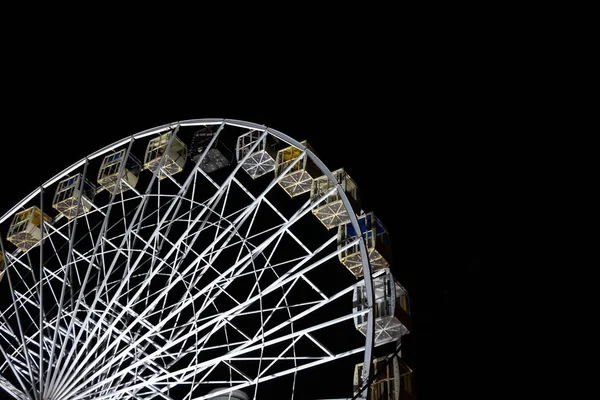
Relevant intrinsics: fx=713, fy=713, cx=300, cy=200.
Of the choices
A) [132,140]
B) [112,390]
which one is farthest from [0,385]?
[132,140]

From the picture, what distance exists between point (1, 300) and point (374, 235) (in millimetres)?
13798

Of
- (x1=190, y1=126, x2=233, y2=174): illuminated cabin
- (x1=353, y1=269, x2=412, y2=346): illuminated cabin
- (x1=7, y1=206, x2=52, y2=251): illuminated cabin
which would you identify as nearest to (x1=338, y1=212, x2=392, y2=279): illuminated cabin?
(x1=353, y1=269, x2=412, y2=346): illuminated cabin

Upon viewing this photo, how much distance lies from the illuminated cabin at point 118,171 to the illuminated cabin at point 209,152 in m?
2.04

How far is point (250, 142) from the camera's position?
59.1 feet

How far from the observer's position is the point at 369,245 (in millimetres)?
15367

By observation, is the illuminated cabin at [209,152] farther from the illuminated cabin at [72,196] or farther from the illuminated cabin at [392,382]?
the illuminated cabin at [392,382]

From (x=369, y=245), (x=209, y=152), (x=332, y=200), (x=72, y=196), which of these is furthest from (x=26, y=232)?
(x=369, y=245)

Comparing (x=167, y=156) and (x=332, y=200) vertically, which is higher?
(x=167, y=156)

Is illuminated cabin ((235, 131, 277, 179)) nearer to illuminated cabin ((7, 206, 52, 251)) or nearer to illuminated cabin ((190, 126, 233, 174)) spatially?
illuminated cabin ((190, 126, 233, 174))

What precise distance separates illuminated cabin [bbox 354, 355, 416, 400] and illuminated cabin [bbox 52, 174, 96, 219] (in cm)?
979

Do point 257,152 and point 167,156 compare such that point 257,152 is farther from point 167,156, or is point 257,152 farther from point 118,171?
point 118,171

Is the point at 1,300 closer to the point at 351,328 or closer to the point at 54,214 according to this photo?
the point at 54,214

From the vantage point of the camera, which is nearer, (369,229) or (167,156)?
(369,229)

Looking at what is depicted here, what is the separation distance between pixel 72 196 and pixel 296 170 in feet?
22.2
